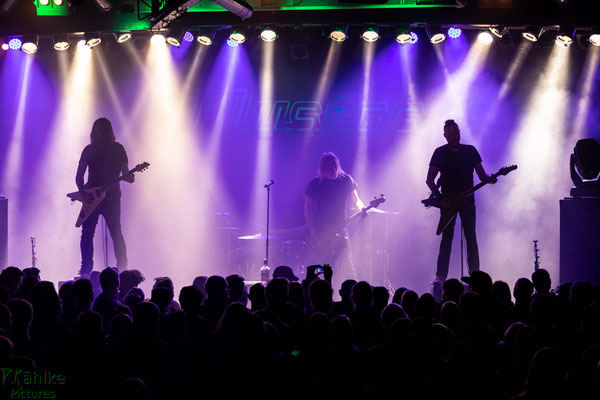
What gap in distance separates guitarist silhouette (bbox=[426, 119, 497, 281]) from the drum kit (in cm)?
198

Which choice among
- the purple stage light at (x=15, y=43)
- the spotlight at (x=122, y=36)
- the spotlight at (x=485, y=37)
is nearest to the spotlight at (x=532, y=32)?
the spotlight at (x=485, y=37)

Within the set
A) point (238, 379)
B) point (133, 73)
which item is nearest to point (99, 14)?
point (133, 73)

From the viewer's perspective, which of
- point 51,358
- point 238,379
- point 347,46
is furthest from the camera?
point 347,46

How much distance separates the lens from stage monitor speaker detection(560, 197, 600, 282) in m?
8.04

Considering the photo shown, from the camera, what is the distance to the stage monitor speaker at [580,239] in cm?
804

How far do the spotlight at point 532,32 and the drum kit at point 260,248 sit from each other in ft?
11.9

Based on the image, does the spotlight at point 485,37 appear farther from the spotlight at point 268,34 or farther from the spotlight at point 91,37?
the spotlight at point 91,37

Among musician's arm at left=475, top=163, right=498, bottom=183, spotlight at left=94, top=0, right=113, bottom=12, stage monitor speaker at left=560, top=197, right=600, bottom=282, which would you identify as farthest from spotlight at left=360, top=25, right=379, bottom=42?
spotlight at left=94, top=0, right=113, bottom=12

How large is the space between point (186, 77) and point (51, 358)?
8.97m

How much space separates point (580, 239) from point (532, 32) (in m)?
3.65

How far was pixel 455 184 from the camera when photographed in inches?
317

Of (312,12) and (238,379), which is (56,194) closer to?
(312,12)

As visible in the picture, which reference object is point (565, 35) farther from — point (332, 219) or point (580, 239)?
point (332, 219)

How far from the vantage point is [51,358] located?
13.3 ft
